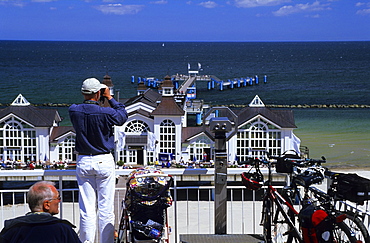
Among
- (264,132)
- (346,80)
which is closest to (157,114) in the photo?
(264,132)

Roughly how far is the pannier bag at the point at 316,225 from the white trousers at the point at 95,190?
1.67 m

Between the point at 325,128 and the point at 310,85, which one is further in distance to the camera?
the point at 310,85

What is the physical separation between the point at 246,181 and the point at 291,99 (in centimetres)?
5946

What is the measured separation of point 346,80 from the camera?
8769 cm

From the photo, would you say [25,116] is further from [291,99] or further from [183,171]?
[291,99]

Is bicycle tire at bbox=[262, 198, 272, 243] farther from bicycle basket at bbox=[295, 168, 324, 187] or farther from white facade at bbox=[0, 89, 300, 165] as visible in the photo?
white facade at bbox=[0, 89, 300, 165]

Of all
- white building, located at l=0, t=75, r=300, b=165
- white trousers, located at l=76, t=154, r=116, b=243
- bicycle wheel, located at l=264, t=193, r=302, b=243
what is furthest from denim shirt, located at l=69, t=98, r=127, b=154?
white building, located at l=0, t=75, r=300, b=165

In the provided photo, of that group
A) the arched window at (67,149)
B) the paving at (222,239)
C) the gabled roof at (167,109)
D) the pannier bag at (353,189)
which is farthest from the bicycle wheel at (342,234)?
the arched window at (67,149)

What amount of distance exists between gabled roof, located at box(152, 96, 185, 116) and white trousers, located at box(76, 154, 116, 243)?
16773 millimetres

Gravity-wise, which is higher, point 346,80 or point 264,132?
point 346,80

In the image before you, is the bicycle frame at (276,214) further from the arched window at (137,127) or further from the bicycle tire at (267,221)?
the arched window at (137,127)

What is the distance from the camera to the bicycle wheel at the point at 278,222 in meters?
5.05

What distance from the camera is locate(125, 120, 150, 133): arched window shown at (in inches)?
874

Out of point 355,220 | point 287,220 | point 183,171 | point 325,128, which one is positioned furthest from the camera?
point 325,128
